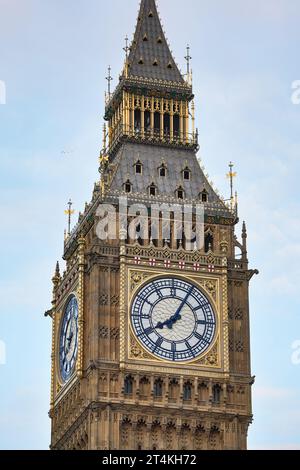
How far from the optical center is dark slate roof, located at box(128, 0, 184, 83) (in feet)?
343

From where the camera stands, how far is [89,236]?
3942 inches

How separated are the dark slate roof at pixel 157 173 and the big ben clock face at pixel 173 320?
15.3ft

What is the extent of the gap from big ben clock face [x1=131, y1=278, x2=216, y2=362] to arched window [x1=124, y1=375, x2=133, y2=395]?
4.92ft

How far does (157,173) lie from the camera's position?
102m

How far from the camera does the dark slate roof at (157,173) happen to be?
10062 centimetres

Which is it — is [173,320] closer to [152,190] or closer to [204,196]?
[152,190]

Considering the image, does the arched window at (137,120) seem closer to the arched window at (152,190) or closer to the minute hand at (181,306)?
the arched window at (152,190)

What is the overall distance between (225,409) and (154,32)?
19.2 metres

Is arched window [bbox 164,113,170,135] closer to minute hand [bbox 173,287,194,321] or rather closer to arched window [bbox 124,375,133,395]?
minute hand [bbox 173,287,194,321]

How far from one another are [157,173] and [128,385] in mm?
10627

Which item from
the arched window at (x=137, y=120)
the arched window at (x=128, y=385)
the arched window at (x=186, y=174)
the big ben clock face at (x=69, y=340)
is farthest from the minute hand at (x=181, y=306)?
the arched window at (x=137, y=120)
